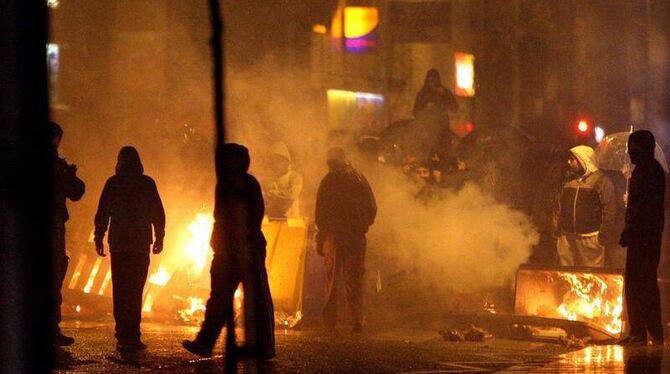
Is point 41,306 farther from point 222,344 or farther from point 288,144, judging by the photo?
point 288,144

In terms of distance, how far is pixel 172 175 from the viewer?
20141mm

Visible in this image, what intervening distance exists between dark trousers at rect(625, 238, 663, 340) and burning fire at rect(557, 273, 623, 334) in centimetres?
173

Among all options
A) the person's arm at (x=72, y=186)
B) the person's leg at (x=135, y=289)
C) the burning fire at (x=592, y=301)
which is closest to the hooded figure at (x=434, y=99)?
the burning fire at (x=592, y=301)

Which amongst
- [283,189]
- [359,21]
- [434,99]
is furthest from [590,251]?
[359,21]

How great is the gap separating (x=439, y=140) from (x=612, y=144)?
350 cm

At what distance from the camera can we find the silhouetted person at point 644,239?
1188 centimetres

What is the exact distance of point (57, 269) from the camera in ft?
37.9

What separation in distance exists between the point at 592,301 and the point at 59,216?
5.92 m

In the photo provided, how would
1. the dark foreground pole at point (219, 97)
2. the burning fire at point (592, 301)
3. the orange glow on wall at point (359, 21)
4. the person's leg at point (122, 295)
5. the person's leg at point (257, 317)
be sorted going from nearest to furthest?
the dark foreground pole at point (219, 97) < the person's leg at point (257, 317) < the person's leg at point (122, 295) < the burning fire at point (592, 301) < the orange glow on wall at point (359, 21)

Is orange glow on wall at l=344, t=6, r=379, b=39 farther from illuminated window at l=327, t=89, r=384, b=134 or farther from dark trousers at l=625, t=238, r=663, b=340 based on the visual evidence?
dark trousers at l=625, t=238, r=663, b=340

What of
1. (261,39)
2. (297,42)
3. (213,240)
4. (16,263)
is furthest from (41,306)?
(297,42)

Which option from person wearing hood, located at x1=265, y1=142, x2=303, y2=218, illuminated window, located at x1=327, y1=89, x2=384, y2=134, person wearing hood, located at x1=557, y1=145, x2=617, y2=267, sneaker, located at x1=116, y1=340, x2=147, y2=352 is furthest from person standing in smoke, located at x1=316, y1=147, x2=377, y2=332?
illuminated window, located at x1=327, y1=89, x2=384, y2=134

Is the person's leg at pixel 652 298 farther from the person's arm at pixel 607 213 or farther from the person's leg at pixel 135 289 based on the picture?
the person's leg at pixel 135 289

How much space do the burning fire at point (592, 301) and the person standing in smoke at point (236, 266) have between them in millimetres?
4922
